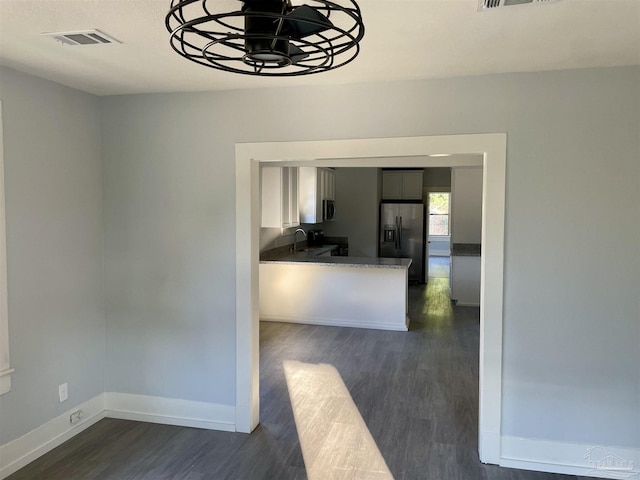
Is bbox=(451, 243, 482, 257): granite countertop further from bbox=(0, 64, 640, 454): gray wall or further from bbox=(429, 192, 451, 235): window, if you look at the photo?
bbox=(0, 64, 640, 454): gray wall

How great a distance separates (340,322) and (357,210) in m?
3.84

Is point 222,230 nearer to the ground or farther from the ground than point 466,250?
farther from the ground

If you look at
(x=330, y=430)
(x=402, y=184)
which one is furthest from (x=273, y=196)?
(x=402, y=184)

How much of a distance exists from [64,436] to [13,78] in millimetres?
2335

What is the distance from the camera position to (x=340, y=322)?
6312 millimetres

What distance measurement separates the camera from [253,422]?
3387mm

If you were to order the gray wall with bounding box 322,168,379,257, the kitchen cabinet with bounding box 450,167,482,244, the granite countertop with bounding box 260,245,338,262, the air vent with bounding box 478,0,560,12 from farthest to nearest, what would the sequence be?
the gray wall with bounding box 322,168,379,257 < the kitchen cabinet with bounding box 450,167,482,244 < the granite countertop with bounding box 260,245,338,262 < the air vent with bounding box 478,0,560,12

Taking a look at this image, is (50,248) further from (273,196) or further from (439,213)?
(439,213)

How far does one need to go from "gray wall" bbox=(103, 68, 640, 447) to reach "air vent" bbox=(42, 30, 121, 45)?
1022 millimetres

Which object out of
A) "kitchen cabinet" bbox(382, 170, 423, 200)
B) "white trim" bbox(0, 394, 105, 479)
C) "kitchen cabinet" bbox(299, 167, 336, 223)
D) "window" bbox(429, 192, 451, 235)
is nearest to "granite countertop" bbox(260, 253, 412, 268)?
"kitchen cabinet" bbox(299, 167, 336, 223)

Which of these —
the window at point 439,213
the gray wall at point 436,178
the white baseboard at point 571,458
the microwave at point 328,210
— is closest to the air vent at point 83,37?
the white baseboard at point 571,458

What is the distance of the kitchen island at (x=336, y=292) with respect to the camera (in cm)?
608

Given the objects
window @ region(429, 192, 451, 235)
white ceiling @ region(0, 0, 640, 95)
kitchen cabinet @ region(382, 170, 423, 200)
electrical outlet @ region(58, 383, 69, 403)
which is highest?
white ceiling @ region(0, 0, 640, 95)

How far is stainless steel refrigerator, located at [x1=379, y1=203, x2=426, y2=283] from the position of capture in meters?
9.65
